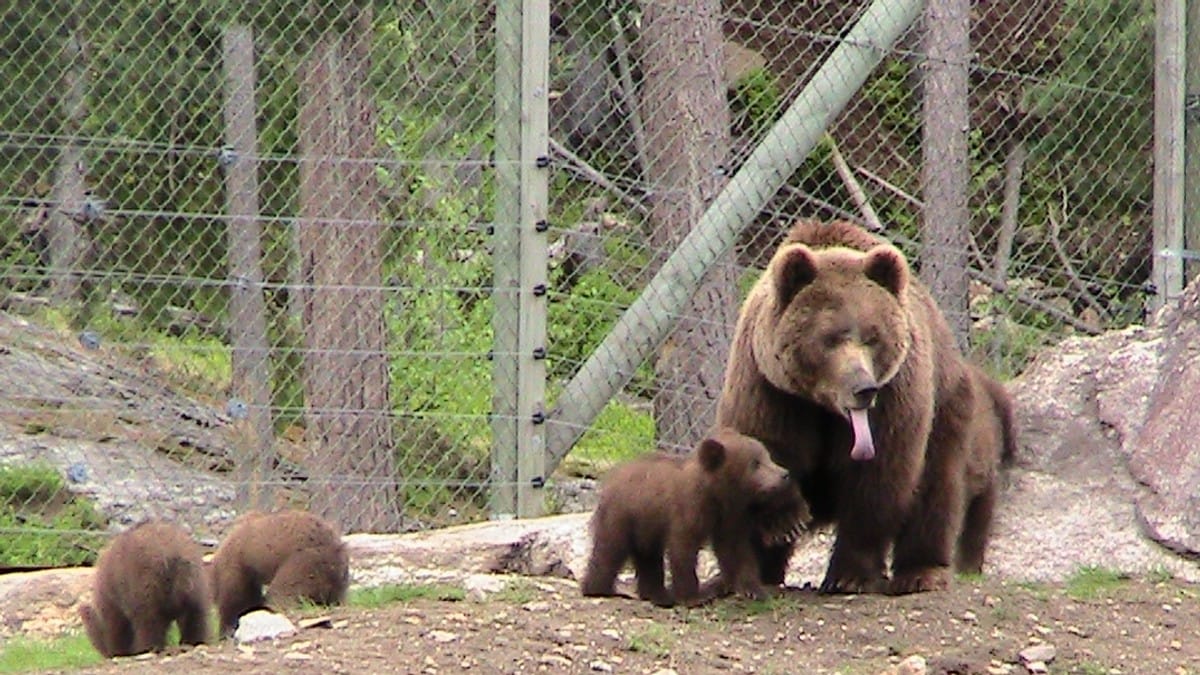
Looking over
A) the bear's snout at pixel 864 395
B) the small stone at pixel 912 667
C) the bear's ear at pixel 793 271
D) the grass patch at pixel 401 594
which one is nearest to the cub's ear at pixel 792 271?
the bear's ear at pixel 793 271

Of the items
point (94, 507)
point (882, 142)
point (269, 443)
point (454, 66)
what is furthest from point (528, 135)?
point (882, 142)

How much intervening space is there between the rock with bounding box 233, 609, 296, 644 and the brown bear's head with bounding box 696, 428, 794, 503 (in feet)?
4.94

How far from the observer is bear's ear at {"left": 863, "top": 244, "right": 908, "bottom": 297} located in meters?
6.86

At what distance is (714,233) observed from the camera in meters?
9.20

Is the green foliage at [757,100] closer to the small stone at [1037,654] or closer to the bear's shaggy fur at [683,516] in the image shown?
the bear's shaggy fur at [683,516]

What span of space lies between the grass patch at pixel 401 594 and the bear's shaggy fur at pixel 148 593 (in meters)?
0.58

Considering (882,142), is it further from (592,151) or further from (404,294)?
(404,294)

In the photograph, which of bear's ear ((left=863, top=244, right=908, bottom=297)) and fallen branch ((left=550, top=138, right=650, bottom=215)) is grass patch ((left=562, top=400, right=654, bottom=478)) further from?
bear's ear ((left=863, top=244, right=908, bottom=297))

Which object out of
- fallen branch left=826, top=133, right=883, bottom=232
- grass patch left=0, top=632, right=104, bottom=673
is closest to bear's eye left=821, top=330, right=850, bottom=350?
grass patch left=0, top=632, right=104, bottom=673

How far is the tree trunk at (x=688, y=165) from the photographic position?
1009cm

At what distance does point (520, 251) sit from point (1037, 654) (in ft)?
11.2

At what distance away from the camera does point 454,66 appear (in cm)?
992

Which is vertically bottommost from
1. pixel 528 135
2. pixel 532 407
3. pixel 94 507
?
pixel 94 507

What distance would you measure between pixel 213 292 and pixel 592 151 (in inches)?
102
